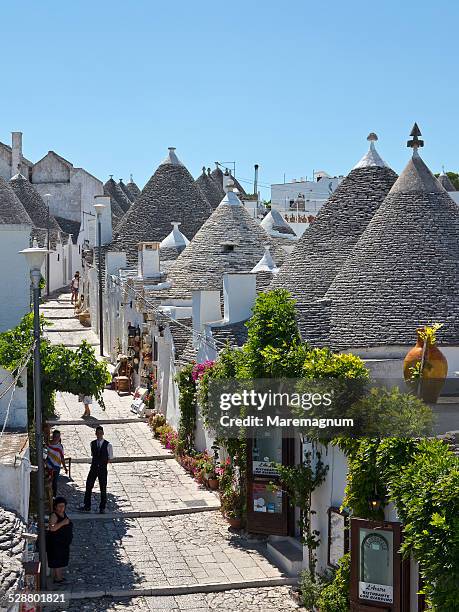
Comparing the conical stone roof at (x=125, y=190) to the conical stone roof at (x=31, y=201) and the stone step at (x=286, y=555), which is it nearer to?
the conical stone roof at (x=31, y=201)

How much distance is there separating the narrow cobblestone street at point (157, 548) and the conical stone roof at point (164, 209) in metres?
12.2

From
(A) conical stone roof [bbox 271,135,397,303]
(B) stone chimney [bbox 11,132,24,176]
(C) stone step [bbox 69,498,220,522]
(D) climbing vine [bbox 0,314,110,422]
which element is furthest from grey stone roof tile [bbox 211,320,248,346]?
(B) stone chimney [bbox 11,132,24,176]

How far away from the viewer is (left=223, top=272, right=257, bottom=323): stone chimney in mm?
19183

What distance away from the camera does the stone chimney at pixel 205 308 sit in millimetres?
20234

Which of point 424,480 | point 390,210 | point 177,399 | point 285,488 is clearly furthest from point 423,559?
point 177,399

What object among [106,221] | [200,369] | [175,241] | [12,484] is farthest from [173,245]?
[12,484]

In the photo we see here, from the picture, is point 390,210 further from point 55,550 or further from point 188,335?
point 55,550

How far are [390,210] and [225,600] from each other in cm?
822

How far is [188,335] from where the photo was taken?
2166 cm

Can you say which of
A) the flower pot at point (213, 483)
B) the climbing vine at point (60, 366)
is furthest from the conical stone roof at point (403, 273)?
the climbing vine at point (60, 366)

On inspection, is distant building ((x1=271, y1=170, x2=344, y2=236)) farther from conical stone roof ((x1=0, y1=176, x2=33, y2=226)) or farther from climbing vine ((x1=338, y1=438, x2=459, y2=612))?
climbing vine ((x1=338, y1=438, x2=459, y2=612))

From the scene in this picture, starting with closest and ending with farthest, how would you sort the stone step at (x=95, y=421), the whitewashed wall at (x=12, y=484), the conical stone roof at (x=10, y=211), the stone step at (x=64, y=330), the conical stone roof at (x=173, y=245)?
the whitewashed wall at (x=12, y=484), the conical stone roof at (x=10, y=211), the stone step at (x=95, y=421), the conical stone roof at (x=173, y=245), the stone step at (x=64, y=330)

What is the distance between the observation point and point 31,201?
50.1 m

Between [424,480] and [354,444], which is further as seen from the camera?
[354,444]
